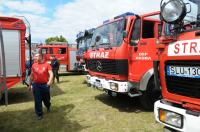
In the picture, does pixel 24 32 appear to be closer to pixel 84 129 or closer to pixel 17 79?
pixel 17 79

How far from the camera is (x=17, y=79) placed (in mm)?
9586

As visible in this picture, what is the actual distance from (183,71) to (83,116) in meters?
4.44

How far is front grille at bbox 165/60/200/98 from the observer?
3330 mm

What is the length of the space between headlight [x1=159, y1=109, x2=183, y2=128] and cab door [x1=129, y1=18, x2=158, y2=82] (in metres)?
3.51

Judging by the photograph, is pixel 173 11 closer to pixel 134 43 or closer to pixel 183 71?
pixel 183 71

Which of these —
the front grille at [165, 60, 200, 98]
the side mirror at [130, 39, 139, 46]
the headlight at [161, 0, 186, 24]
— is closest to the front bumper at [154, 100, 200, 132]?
the front grille at [165, 60, 200, 98]

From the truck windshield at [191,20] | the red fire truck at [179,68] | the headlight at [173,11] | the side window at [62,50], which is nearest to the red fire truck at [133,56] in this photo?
the truck windshield at [191,20]

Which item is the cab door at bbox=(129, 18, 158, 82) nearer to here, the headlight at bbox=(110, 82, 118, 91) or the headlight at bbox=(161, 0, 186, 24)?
the headlight at bbox=(110, 82, 118, 91)

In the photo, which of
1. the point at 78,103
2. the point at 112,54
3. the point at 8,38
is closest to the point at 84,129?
the point at 112,54

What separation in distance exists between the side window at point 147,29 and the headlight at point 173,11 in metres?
3.67

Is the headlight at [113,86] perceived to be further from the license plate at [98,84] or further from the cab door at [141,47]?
the license plate at [98,84]

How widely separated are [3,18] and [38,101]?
3.68m

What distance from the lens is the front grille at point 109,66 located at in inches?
292

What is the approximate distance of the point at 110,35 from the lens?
808 centimetres
